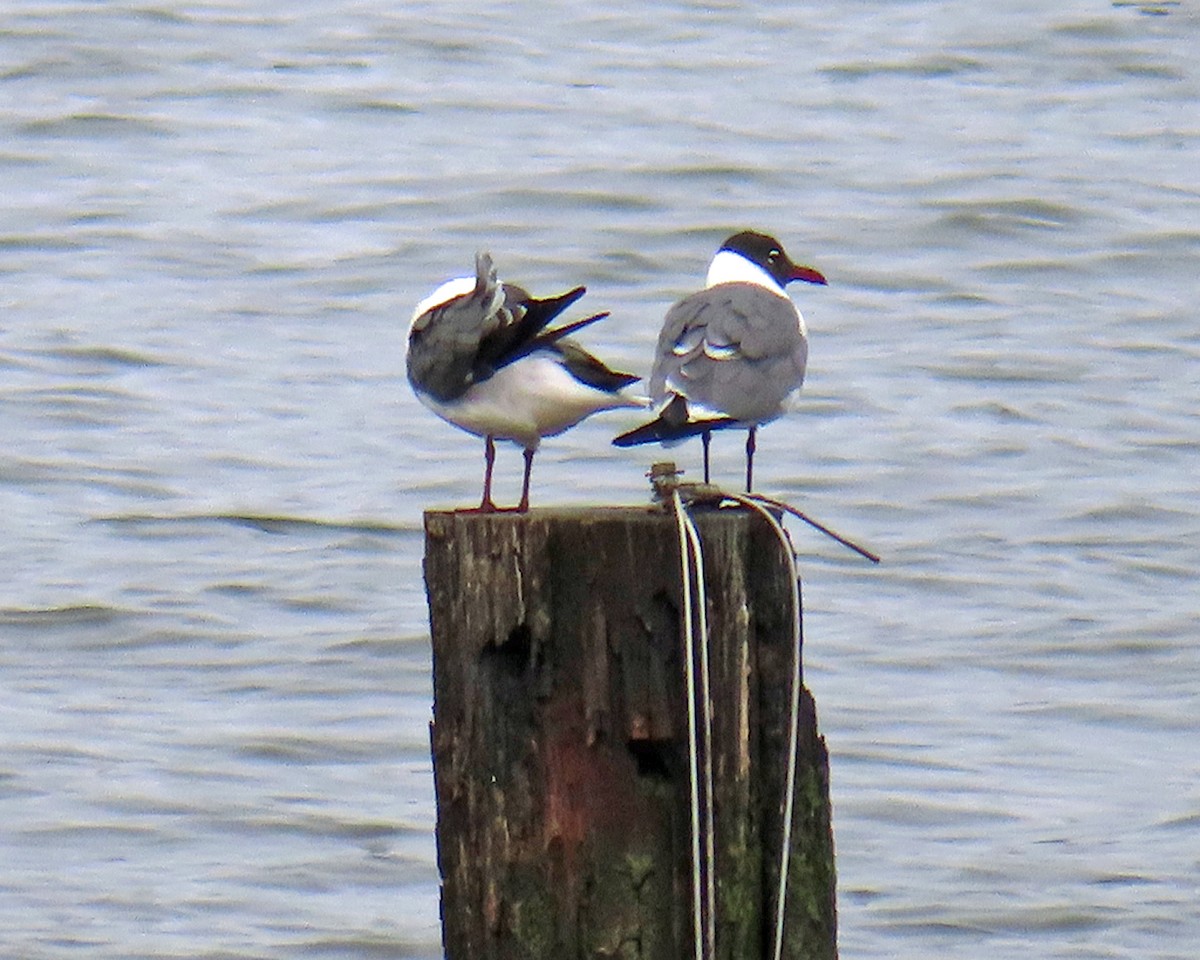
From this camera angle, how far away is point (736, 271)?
744 cm

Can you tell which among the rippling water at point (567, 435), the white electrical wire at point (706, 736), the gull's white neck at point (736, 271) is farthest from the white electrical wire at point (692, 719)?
the rippling water at point (567, 435)

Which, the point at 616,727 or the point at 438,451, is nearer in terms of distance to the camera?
the point at 616,727

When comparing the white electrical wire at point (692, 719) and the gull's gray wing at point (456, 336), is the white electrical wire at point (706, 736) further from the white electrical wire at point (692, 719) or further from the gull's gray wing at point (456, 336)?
the gull's gray wing at point (456, 336)

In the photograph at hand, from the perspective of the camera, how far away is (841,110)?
1952 centimetres

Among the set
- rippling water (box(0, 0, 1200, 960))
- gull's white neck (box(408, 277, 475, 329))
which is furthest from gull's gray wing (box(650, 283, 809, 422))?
rippling water (box(0, 0, 1200, 960))

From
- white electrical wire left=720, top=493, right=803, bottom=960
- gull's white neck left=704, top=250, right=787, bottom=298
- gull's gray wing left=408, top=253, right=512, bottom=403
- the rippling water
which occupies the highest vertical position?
gull's gray wing left=408, top=253, right=512, bottom=403

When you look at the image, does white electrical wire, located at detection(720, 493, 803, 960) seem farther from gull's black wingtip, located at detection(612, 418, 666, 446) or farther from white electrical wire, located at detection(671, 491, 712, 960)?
gull's black wingtip, located at detection(612, 418, 666, 446)

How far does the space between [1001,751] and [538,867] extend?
15.8 feet

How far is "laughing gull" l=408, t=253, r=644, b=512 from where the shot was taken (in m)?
5.41

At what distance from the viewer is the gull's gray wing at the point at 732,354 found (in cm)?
611

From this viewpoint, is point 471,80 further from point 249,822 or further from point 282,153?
point 249,822

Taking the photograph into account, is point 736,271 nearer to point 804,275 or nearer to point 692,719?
point 804,275

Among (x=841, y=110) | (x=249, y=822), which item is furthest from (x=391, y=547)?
(x=841, y=110)

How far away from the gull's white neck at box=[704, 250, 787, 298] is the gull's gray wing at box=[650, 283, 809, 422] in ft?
2.11
